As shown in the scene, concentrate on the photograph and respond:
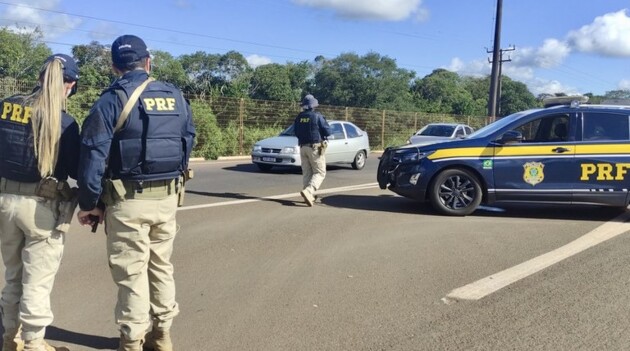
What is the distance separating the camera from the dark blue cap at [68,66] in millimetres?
3172

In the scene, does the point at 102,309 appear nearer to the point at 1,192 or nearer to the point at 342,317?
the point at 1,192

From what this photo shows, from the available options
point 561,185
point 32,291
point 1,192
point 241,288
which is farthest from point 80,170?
point 561,185

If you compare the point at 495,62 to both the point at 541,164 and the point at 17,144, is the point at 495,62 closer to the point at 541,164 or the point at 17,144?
the point at 541,164

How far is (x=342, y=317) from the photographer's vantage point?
Result: 401 cm

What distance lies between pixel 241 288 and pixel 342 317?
104cm

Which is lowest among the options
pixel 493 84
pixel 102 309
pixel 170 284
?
pixel 102 309

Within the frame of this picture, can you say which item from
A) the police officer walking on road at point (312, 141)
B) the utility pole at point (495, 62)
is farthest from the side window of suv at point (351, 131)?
the utility pole at point (495, 62)

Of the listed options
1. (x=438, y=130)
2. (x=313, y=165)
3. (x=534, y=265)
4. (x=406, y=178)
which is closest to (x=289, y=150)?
(x=313, y=165)

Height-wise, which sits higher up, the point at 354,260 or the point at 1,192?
the point at 1,192

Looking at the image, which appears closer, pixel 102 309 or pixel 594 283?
pixel 102 309

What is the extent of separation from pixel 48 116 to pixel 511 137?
20.2 ft

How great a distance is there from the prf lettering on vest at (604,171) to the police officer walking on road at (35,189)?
6.68m

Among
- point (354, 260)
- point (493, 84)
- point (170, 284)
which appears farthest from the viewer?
point (493, 84)

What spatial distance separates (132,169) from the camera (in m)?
3.09
